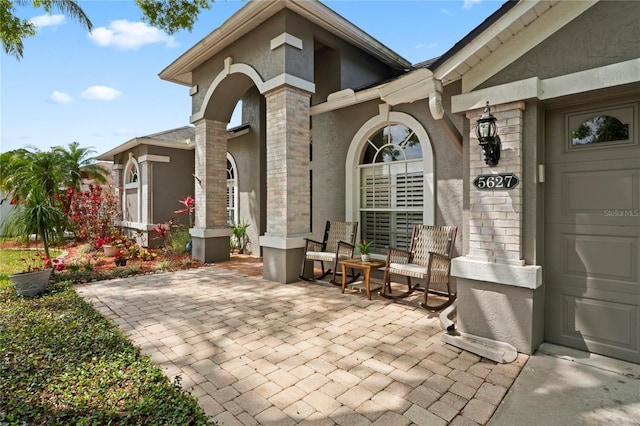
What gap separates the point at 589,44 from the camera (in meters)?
3.02

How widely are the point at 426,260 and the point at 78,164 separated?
18.2m

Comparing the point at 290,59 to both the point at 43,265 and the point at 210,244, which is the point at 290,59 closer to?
the point at 210,244

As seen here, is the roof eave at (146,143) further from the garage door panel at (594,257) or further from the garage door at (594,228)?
the garage door panel at (594,257)

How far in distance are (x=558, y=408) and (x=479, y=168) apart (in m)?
2.28

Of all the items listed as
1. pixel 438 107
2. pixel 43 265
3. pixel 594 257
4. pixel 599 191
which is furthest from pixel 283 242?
pixel 43 265

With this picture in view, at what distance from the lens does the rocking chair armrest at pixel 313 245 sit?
644 centimetres

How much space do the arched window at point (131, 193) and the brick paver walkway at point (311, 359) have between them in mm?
7655

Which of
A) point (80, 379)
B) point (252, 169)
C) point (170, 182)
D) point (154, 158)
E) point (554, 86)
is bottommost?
point (80, 379)

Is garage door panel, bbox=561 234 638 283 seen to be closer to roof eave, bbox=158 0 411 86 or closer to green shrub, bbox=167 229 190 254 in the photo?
roof eave, bbox=158 0 411 86

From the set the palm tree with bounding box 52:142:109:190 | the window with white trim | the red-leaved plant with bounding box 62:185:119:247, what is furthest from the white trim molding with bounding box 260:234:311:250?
the palm tree with bounding box 52:142:109:190

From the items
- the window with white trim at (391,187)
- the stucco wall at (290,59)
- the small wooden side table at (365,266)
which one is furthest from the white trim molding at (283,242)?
the stucco wall at (290,59)

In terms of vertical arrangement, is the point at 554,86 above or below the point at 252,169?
below

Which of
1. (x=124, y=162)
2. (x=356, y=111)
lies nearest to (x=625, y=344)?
(x=356, y=111)

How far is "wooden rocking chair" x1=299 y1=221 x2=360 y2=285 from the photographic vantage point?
608 centimetres
